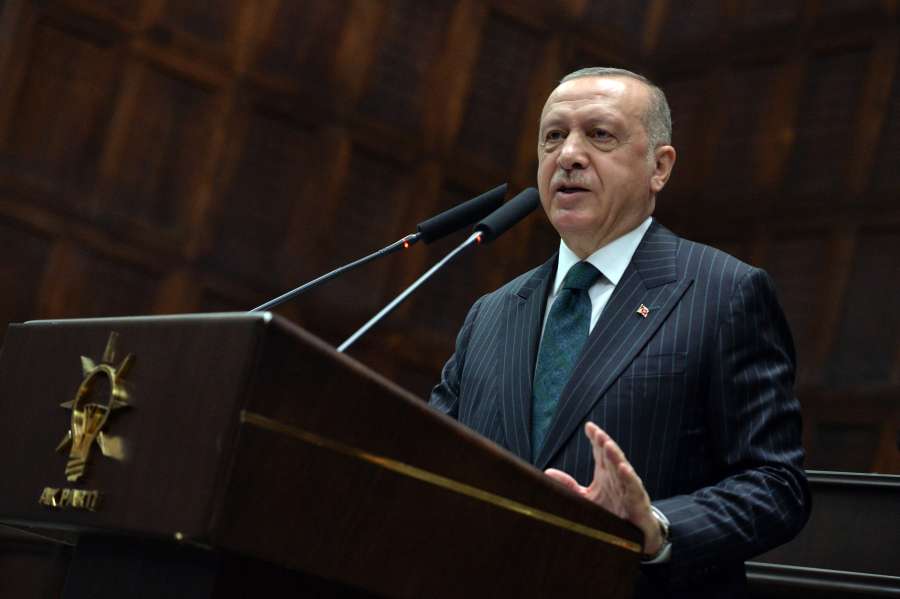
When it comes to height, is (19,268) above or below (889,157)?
below

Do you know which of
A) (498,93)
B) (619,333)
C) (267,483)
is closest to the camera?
(267,483)

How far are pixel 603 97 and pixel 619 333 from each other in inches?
20.1

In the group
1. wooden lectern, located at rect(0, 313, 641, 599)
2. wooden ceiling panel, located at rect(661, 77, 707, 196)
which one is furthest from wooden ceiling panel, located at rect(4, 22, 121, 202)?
wooden lectern, located at rect(0, 313, 641, 599)

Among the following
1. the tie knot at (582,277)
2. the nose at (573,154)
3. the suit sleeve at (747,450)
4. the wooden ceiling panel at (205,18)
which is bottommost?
the suit sleeve at (747,450)

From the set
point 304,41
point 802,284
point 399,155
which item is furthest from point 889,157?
point 304,41

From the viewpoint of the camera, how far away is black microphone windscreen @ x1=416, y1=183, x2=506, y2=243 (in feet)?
7.36

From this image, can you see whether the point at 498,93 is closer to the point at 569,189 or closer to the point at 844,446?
the point at 844,446

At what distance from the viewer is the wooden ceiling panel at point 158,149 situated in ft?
17.4

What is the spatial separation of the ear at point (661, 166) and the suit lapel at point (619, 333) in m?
0.22

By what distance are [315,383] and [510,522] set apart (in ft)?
1.05

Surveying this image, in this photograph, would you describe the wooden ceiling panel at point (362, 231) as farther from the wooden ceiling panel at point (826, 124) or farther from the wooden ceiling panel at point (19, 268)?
A: the wooden ceiling panel at point (826, 124)

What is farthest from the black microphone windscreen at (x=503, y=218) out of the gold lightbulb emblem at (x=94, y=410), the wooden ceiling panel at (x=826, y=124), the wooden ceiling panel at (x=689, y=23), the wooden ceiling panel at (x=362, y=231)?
the wooden ceiling panel at (x=689, y=23)

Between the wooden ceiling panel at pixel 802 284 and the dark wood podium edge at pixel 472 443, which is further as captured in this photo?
the wooden ceiling panel at pixel 802 284

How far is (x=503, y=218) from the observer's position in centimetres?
225
